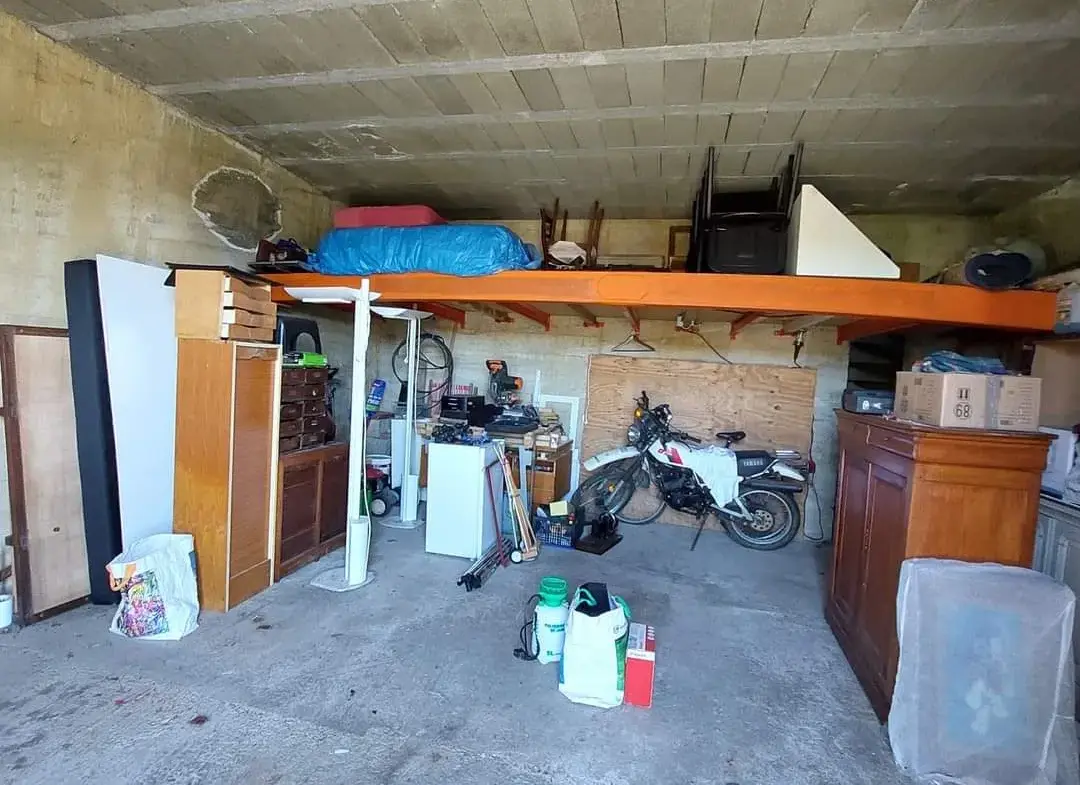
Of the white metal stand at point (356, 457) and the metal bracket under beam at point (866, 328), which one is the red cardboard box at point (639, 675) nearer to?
the white metal stand at point (356, 457)

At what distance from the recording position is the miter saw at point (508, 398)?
4645 mm

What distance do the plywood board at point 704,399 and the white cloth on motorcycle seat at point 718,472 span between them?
56cm

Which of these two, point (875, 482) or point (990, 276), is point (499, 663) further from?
point (990, 276)

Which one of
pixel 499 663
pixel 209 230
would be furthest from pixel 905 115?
pixel 209 230

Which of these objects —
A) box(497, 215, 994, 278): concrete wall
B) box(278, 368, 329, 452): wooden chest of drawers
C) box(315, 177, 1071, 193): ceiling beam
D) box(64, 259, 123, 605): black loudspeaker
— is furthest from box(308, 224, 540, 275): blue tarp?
box(497, 215, 994, 278): concrete wall

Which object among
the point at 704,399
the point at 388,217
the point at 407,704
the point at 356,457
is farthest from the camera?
the point at 704,399

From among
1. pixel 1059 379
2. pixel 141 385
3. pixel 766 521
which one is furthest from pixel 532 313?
pixel 1059 379

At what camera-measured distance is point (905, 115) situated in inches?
108

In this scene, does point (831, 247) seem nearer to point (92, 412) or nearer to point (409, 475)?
point (409, 475)

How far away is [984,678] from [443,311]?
4.20 meters

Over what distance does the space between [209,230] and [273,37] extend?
5.01ft

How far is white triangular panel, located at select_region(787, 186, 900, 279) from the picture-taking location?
9.31ft

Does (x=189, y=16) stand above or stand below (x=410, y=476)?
above

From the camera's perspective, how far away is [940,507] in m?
2.04
